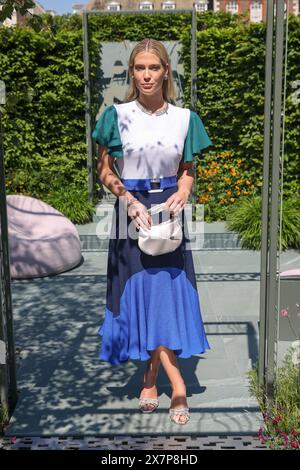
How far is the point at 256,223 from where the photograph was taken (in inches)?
320

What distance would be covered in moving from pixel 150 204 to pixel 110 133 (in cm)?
48

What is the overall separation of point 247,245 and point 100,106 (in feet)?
13.9

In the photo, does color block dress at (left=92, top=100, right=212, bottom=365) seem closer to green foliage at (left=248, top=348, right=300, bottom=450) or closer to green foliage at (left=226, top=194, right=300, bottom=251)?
green foliage at (left=248, top=348, right=300, bottom=450)

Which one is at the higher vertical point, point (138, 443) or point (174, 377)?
point (174, 377)

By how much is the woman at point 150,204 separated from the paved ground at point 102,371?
0.23 m

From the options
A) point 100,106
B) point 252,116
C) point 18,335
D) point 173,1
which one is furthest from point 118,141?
point 173,1

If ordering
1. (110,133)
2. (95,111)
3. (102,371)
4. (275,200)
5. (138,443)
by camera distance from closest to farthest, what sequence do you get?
→ (275,200) < (138,443) < (110,133) < (102,371) < (95,111)

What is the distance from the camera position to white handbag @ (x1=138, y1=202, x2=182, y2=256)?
3.42m

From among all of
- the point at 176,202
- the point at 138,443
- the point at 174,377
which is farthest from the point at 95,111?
the point at 138,443

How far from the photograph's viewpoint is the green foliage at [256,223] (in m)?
7.98

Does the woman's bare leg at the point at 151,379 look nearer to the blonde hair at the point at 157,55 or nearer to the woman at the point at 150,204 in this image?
the woman at the point at 150,204

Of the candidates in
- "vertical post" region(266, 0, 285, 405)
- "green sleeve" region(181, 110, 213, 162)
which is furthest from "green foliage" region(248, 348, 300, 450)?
"green sleeve" region(181, 110, 213, 162)

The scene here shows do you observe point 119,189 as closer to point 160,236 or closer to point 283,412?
→ point 160,236

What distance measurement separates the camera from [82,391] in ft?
13.4
